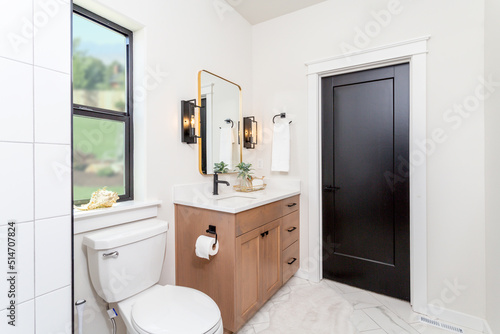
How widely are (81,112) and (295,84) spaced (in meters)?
1.92

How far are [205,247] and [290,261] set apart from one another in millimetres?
1094

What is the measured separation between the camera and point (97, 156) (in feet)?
5.01

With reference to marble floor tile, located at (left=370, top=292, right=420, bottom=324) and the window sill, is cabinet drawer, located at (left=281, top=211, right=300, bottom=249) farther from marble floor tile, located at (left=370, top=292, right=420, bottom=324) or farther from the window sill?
the window sill

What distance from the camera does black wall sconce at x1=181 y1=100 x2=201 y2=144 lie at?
6.19 feet

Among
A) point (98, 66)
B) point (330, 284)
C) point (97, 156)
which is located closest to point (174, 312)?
point (97, 156)

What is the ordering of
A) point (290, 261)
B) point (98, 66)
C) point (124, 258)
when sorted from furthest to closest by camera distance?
point (290, 261), point (98, 66), point (124, 258)

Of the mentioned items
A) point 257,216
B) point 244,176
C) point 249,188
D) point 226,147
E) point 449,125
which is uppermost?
point 449,125

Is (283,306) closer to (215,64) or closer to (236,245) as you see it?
(236,245)

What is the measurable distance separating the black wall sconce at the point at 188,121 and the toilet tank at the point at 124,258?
72 centimetres

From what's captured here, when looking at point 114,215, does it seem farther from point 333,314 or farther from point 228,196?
point 333,314

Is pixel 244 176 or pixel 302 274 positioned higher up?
pixel 244 176

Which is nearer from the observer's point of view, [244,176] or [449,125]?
[449,125]

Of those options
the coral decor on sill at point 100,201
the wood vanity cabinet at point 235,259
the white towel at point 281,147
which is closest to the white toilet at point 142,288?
the coral decor on sill at point 100,201

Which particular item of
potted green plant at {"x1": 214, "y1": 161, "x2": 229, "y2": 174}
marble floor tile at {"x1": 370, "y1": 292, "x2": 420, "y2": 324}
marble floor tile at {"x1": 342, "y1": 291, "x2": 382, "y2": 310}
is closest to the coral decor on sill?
potted green plant at {"x1": 214, "y1": 161, "x2": 229, "y2": 174}
